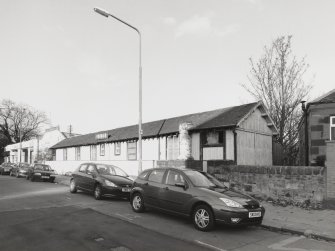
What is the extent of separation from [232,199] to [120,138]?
18.8m

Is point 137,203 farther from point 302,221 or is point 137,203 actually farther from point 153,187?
point 302,221

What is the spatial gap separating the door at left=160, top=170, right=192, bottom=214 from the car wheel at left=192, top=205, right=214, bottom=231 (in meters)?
0.39

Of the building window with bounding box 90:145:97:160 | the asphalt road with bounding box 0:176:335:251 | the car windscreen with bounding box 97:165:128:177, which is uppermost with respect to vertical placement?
the building window with bounding box 90:145:97:160

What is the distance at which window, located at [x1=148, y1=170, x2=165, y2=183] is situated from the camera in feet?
32.9

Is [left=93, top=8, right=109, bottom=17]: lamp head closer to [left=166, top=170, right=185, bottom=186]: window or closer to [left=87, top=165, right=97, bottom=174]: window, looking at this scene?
[left=87, top=165, right=97, bottom=174]: window

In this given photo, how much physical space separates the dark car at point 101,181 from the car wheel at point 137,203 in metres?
2.53

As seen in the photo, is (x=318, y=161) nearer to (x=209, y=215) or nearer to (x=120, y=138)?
(x=209, y=215)

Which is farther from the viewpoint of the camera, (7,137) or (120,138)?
(7,137)

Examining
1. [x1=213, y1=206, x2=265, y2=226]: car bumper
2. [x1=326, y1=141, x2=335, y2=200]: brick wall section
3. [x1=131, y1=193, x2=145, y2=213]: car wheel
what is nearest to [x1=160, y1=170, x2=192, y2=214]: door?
[x1=213, y1=206, x2=265, y2=226]: car bumper

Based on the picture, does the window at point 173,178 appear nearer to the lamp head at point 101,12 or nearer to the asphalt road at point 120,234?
Answer: the asphalt road at point 120,234

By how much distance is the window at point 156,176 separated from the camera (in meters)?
10.0

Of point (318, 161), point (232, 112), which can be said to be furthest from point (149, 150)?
point (318, 161)

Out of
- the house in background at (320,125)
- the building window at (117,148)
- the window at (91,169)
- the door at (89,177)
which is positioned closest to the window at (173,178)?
the door at (89,177)

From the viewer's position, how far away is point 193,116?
2277 cm
